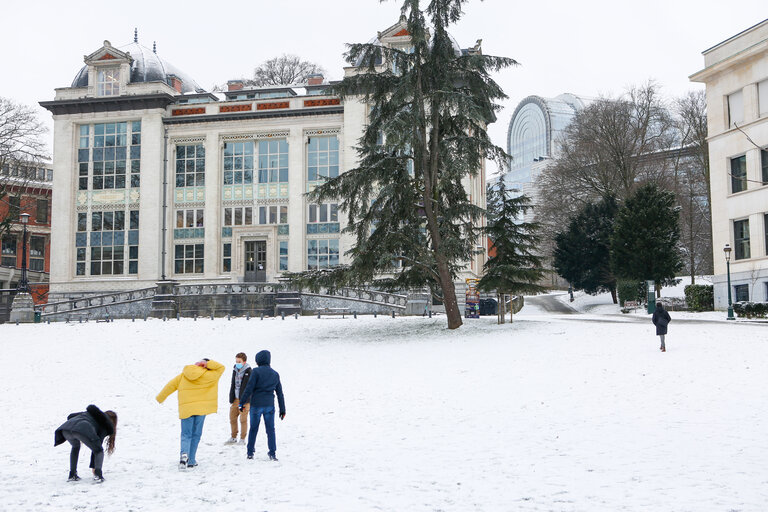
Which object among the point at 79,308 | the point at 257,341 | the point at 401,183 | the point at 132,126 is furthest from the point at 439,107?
the point at 132,126

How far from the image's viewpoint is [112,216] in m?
50.1

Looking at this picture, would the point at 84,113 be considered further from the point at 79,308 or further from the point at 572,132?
the point at 572,132

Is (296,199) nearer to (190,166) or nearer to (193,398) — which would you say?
(190,166)

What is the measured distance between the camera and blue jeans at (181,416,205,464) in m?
9.41

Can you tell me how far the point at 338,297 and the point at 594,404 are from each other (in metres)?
27.7

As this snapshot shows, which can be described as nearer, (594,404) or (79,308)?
(594,404)

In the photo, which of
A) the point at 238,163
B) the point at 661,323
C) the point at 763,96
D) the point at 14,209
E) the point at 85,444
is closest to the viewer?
the point at 85,444

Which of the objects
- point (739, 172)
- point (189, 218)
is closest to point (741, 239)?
point (739, 172)

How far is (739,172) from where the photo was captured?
34.9 meters

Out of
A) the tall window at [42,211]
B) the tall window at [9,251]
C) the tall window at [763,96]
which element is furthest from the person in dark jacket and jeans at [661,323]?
the tall window at [42,211]

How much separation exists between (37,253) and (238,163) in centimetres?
2551

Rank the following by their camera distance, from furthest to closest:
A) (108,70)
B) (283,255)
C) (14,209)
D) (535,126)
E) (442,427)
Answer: (535,126), (14,209), (108,70), (283,255), (442,427)

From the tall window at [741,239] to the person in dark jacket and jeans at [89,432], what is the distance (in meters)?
32.6

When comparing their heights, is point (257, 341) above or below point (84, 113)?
below
